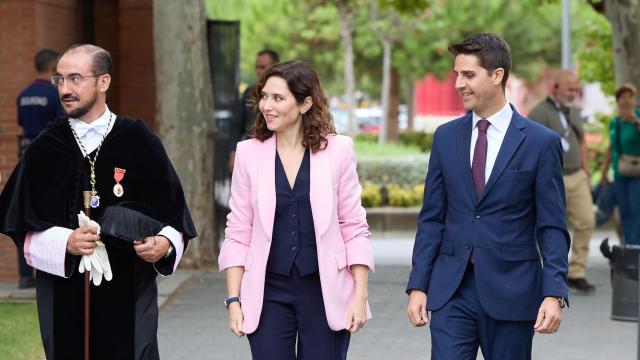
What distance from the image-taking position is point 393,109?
4306cm

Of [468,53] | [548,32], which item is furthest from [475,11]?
[468,53]

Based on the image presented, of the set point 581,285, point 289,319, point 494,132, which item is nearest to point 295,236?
point 289,319

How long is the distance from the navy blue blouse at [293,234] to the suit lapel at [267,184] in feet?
0.12

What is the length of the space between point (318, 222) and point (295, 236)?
11 centimetres

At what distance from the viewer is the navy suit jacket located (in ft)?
18.9

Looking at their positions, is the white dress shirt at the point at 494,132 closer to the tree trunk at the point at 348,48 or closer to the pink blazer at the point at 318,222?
the pink blazer at the point at 318,222

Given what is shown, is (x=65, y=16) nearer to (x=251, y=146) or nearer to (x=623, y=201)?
(x=623, y=201)

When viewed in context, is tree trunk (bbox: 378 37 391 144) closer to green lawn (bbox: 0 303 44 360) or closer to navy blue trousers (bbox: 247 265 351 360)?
green lawn (bbox: 0 303 44 360)

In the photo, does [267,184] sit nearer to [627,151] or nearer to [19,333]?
[19,333]

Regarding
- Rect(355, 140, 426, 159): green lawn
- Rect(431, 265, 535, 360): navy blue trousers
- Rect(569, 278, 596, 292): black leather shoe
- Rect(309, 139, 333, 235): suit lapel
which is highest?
Rect(309, 139, 333, 235): suit lapel

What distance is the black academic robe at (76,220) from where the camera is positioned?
5.61 meters

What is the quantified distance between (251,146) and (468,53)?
3.22 feet

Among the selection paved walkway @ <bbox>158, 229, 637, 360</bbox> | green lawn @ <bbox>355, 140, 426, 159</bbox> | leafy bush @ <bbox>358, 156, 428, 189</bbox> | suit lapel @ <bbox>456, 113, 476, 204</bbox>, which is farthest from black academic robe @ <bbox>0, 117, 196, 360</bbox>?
green lawn @ <bbox>355, 140, 426, 159</bbox>

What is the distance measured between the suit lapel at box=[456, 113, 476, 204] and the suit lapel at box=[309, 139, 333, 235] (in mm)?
561
